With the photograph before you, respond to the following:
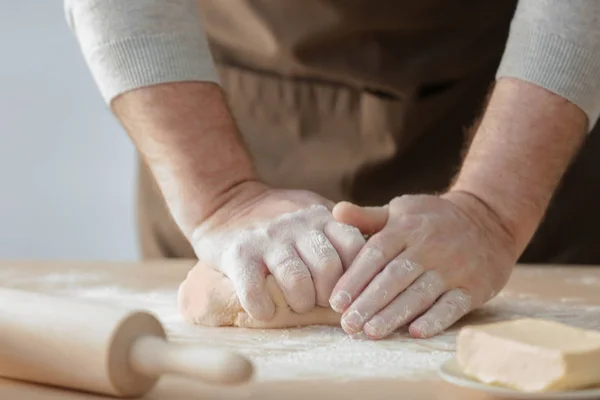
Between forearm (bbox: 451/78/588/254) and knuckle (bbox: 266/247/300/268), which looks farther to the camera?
forearm (bbox: 451/78/588/254)

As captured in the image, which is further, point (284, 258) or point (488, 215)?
point (488, 215)

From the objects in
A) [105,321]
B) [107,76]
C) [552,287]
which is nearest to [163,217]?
[107,76]

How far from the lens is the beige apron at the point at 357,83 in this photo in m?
1.44

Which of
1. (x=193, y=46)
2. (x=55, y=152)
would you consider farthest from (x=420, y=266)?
(x=55, y=152)

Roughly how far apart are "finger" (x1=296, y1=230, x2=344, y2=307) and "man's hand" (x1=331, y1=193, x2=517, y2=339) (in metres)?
0.02

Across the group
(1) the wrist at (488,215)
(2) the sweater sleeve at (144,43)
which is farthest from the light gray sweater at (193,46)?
(1) the wrist at (488,215)

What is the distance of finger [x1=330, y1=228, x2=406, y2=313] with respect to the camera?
2.99ft

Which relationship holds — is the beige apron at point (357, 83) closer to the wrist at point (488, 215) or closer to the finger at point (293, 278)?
the wrist at point (488, 215)

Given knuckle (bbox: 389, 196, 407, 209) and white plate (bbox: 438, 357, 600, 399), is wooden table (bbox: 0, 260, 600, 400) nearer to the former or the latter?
white plate (bbox: 438, 357, 600, 399)

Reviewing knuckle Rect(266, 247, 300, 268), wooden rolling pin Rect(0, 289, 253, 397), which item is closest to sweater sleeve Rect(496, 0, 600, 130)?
knuckle Rect(266, 247, 300, 268)

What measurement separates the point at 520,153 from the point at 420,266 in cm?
26

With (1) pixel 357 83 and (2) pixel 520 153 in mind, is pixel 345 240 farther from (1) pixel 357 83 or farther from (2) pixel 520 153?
(1) pixel 357 83

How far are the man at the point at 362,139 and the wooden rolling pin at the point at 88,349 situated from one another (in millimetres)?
269

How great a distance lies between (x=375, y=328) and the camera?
888mm
